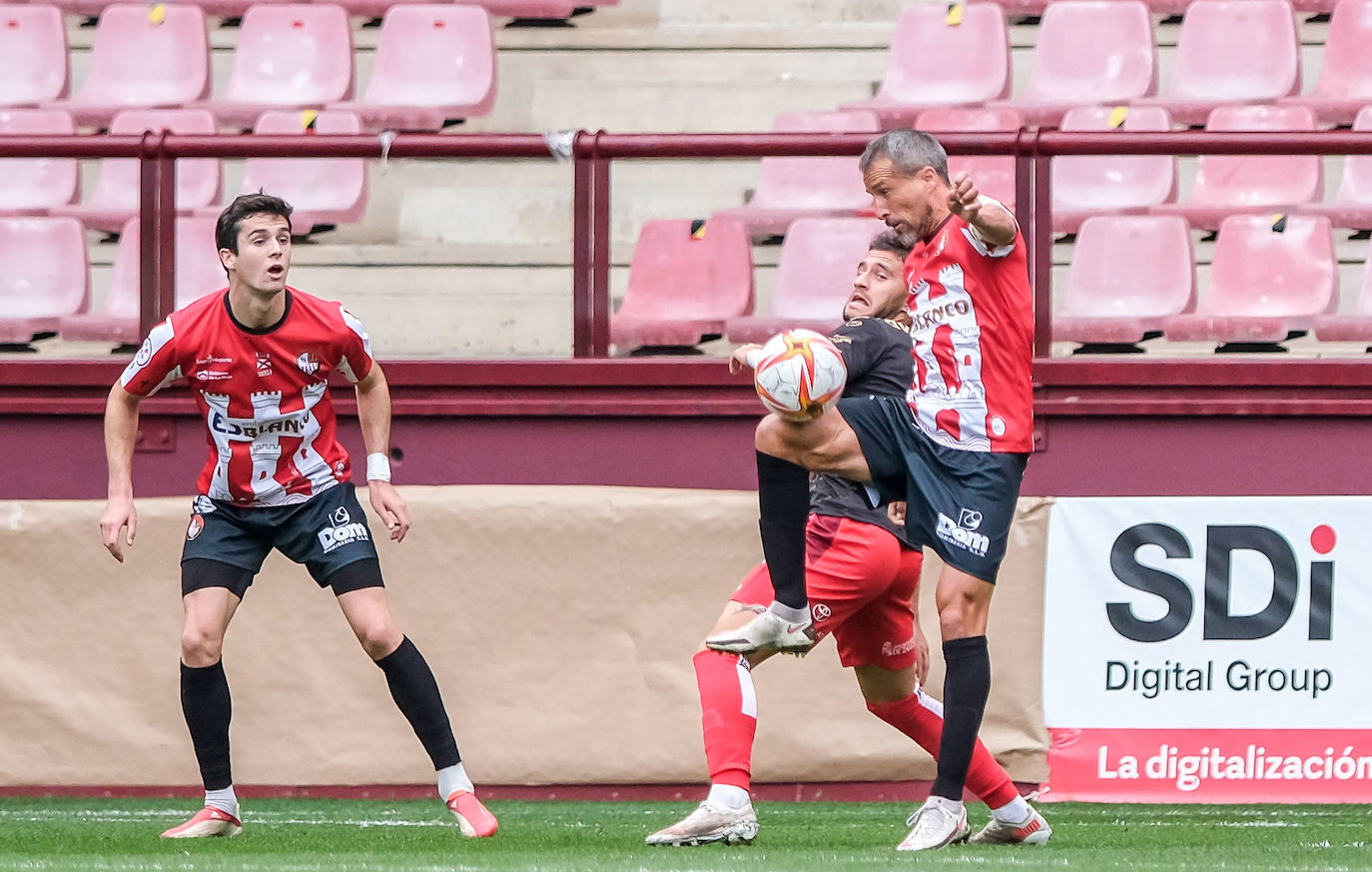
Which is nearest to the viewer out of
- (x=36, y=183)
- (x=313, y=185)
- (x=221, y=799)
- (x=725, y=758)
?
(x=725, y=758)

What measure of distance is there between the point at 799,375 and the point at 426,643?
2.69 meters

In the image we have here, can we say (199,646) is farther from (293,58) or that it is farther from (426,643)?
(293,58)

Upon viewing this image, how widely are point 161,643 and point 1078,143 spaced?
12.4 feet

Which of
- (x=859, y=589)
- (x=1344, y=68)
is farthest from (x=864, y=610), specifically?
(x=1344, y=68)

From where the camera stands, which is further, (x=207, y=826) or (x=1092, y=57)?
(x=1092, y=57)

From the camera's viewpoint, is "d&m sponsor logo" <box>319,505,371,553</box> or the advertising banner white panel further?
the advertising banner white panel

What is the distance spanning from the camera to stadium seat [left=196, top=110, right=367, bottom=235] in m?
7.59

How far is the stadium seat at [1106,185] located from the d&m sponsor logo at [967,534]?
2.29 m

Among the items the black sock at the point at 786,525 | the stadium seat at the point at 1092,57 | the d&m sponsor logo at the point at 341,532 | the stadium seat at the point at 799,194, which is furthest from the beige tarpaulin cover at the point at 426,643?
the stadium seat at the point at 1092,57

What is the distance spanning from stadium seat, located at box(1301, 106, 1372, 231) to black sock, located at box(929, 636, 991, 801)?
3.07 m

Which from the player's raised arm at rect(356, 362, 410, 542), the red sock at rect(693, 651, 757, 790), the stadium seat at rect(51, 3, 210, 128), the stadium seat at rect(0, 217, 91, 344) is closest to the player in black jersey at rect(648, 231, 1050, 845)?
the red sock at rect(693, 651, 757, 790)

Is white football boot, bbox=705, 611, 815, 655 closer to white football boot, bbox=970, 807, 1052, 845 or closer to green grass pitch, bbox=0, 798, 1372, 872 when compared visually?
green grass pitch, bbox=0, 798, 1372, 872

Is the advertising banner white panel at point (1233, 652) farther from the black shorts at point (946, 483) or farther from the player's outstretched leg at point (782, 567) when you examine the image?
the player's outstretched leg at point (782, 567)

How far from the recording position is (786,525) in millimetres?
5379
